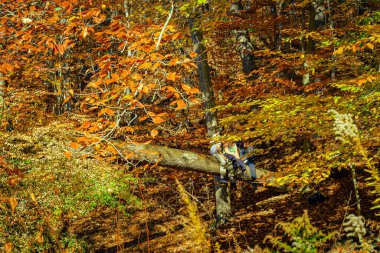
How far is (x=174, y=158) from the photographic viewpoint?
7203 millimetres

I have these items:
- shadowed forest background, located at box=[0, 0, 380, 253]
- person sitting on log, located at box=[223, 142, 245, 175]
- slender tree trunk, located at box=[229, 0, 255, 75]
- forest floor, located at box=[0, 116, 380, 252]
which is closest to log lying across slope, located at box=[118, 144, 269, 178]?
shadowed forest background, located at box=[0, 0, 380, 253]

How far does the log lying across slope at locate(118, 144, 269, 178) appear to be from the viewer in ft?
22.3

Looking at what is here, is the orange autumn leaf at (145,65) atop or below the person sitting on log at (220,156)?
atop

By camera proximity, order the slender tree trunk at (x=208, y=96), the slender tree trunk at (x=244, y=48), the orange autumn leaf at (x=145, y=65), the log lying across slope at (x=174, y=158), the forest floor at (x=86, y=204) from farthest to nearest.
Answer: the slender tree trunk at (x=244, y=48)
the slender tree trunk at (x=208, y=96)
the log lying across slope at (x=174, y=158)
the forest floor at (x=86, y=204)
the orange autumn leaf at (x=145, y=65)

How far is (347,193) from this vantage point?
31.7ft

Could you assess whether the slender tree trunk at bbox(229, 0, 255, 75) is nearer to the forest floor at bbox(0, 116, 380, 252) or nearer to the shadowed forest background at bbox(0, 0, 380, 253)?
the shadowed forest background at bbox(0, 0, 380, 253)

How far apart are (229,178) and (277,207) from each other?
9.51 ft

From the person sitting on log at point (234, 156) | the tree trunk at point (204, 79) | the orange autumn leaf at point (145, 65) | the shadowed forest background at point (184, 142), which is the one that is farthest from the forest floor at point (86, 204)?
the tree trunk at point (204, 79)

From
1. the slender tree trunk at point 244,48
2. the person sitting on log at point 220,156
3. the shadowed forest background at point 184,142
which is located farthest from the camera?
the slender tree trunk at point 244,48

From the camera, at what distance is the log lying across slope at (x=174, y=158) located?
22.3ft

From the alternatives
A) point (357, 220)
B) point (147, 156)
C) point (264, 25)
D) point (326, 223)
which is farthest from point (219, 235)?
point (357, 220)

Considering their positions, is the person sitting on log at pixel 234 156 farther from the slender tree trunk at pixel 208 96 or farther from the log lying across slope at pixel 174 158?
the slender tree trunk at pixel 208 96

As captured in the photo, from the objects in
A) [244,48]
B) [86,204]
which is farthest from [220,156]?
[244,48]

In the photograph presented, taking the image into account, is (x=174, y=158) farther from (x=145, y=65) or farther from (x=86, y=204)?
(x=145, y=65)
